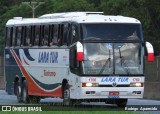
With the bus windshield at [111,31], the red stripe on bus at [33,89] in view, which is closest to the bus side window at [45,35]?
the red stripe on bus at [33,89]

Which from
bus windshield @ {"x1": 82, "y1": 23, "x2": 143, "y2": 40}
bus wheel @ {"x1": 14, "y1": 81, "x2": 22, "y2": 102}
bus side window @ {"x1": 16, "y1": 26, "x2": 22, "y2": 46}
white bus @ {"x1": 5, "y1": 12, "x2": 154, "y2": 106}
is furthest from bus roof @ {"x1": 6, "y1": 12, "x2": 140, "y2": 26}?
bus wheel @ {"x1": 14, "y1": 81, "x2": 22, "y2": 102}

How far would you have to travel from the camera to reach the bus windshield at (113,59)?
29.1 meters

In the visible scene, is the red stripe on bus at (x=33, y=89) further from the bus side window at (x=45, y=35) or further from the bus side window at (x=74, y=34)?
the bus side window at (x=74, y=34)

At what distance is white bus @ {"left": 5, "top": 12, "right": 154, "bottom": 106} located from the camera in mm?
29094

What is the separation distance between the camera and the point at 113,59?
29312 millimetres

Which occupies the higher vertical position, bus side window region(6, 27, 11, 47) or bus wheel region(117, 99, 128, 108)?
bus side window region(6, 27, 11, 47)

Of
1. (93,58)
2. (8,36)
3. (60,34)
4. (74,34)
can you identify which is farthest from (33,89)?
(93,58)

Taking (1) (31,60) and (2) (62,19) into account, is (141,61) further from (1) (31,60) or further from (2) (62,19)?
(1) (31,60)

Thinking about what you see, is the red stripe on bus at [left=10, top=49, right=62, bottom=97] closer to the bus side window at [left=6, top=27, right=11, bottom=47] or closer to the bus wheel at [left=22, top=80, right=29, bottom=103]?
the bus wheel at [left=22, top=80, right=29, bottom=103]

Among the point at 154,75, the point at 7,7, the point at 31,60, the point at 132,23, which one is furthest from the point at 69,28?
the point at 7,7

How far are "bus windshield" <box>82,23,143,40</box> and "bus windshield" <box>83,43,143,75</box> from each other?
315 millimetres

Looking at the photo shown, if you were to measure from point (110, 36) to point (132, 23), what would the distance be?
1.12 meters

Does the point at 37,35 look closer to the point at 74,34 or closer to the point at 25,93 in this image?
the point at 25,93

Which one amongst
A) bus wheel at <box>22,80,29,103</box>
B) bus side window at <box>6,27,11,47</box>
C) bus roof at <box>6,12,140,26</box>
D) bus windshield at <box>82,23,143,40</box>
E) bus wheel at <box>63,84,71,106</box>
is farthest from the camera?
bus side window at <box>6,27,11,47</box>
